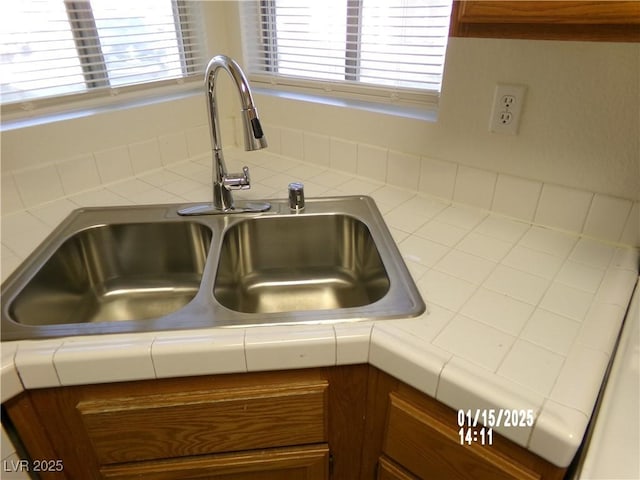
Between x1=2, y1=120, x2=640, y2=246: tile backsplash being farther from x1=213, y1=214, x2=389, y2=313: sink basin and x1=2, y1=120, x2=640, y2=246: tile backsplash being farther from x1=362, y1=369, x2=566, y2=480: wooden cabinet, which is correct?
x1=362, y1=369, x2=566, y2=480: wooden cabinet

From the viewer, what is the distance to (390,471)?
84cm

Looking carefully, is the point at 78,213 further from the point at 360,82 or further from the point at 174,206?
the point at 360,82

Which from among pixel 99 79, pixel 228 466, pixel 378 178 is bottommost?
pixel 228 466

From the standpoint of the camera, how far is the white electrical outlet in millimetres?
1008

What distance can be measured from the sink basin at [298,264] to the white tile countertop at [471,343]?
20 cm

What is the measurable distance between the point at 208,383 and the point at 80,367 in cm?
21

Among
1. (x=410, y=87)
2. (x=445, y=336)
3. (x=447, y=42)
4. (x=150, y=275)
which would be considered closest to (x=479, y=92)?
(x=447, y=42)

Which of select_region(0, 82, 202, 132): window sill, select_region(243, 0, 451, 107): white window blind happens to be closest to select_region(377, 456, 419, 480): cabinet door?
select_region(243, 0, 451, 107): white window blind

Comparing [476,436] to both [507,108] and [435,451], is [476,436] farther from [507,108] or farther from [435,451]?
[507,108]

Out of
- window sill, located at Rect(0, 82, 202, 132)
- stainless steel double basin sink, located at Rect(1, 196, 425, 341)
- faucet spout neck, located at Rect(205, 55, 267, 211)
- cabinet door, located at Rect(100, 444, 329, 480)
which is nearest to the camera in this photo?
cabinet door, located at Rect(100, 444, 329, 480)

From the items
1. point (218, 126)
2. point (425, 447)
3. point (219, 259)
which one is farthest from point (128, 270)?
point (425, 447)

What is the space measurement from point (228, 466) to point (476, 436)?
50 cm

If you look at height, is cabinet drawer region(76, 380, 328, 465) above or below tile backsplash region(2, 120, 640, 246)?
below
